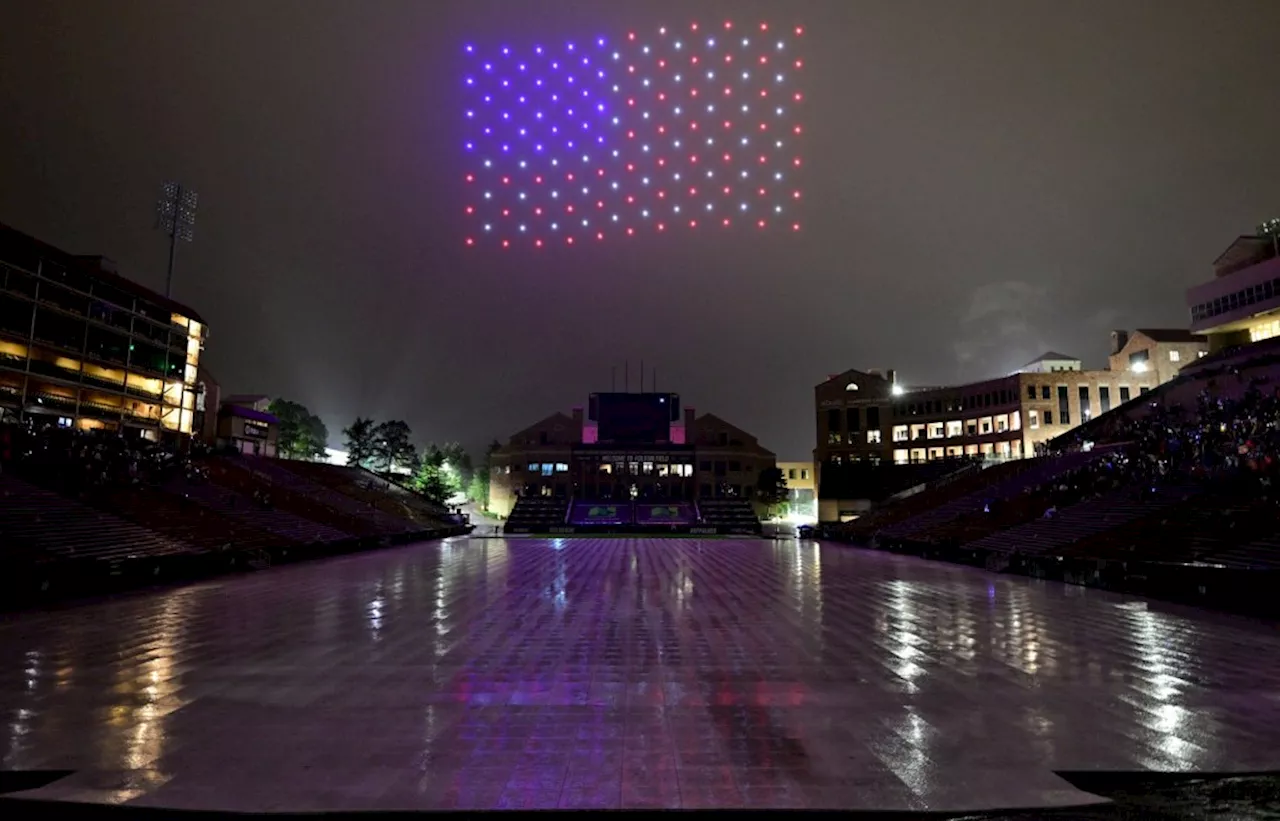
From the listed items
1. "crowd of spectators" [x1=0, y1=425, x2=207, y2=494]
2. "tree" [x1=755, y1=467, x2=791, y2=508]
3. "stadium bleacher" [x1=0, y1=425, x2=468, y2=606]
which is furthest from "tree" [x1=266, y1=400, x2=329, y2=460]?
"tree" [x1=755, y1=467, x2=791, y2=508]

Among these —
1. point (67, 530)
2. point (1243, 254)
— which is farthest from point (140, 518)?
point (1243, 254)

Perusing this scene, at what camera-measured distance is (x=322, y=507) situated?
135ft

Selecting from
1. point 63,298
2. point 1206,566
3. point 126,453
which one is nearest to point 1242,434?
point 1206,566

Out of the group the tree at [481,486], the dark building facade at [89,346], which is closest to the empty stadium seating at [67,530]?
the dark building facade at [89,346]

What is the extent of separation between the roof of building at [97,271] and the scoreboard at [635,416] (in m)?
37.8

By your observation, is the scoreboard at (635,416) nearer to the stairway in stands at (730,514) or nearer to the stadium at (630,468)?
the stadium at (630,468)

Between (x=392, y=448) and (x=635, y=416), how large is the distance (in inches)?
1461

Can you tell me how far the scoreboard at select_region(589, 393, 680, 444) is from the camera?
2653 inches

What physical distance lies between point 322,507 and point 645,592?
2976cm

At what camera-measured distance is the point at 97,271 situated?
1850 inches

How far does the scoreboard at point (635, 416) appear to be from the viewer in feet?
221

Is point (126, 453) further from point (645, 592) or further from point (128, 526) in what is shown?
point (645, 592)

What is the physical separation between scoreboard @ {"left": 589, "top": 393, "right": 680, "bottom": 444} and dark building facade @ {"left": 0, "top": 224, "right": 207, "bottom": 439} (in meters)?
36.9

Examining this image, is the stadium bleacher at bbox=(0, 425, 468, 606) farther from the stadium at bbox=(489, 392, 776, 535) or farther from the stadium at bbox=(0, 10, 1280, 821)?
the stadium at bbox=(489, 392, 776, 535)
